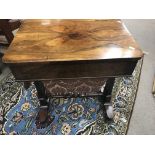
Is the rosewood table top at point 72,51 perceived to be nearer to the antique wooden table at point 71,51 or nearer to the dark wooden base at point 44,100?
the antique wooden table at point 71,51

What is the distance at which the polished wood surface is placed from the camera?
88 centimetres

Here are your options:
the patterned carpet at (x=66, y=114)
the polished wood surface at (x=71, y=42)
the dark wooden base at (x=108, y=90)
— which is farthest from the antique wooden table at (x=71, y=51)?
the patterned carpet at (x=66, y=114)

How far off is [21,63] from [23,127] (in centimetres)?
69

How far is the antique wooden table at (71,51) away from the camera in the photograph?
2.88 feet

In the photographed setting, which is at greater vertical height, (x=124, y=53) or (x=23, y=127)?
(x=124, y=53)

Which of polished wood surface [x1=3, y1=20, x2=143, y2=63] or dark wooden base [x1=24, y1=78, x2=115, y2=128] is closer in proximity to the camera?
polished wood surface [x1=3, y1=20, x2=143, y2=63]

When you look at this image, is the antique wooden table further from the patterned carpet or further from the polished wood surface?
the patterned carpet

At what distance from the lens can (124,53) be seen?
892mm

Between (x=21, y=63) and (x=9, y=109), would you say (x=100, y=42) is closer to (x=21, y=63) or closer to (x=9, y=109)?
(x=21, y=63)

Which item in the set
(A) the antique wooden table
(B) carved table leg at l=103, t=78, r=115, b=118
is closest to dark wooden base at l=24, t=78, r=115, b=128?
(B) carved table leg at l=103, t=78, r=115, b=118

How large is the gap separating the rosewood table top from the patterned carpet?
0.54 metres

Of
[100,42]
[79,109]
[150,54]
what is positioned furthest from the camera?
[150,54]

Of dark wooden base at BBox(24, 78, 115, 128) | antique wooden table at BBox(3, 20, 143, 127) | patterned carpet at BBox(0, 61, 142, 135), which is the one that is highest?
antique wooden table at BBox(3, 20, 143, 127)
